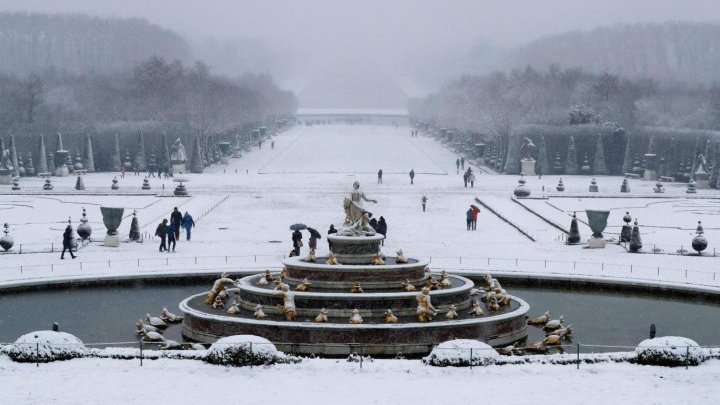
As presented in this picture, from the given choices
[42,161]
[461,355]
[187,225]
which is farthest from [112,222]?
[42,161]

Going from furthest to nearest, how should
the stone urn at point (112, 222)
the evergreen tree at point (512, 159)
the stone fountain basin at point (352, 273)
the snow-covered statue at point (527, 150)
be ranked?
the evergreen tree at point (512, 159) → the snow-covered statue at point (527, 150) → the stone urn at point (112, 222) → the stone fountain basin at point (352, 273)

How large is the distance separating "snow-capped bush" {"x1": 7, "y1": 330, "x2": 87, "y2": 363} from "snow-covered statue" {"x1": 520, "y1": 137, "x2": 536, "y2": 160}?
74.9 metres

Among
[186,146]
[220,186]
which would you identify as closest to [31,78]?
[186,146]

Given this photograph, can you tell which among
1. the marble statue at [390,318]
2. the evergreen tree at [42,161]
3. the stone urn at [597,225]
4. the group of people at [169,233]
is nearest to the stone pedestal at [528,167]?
the evergreen tree at [42,161]

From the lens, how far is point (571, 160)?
98.3 metres

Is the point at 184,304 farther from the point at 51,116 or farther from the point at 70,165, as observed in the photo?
the point at 51,116

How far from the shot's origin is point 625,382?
23500mm

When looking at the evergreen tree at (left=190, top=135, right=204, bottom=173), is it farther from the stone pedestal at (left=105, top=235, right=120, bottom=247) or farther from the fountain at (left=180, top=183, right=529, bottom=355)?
the fountain at (left=180, top=183, right=529, bottom=355)

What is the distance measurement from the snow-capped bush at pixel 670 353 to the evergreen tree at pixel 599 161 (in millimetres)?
75397

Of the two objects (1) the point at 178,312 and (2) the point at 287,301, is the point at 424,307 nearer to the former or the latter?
(2) the point at 287,301

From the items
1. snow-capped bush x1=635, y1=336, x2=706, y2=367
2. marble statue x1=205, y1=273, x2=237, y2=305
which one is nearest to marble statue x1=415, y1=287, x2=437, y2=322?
snow-capped bush x1=635, y1=336, x2=706, y2=367

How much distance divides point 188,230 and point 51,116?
77948mm

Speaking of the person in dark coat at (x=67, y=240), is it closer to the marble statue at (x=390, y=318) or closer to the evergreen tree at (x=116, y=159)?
the marble statue at (x=390, y=318)

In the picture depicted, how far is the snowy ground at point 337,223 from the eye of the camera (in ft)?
75.3
